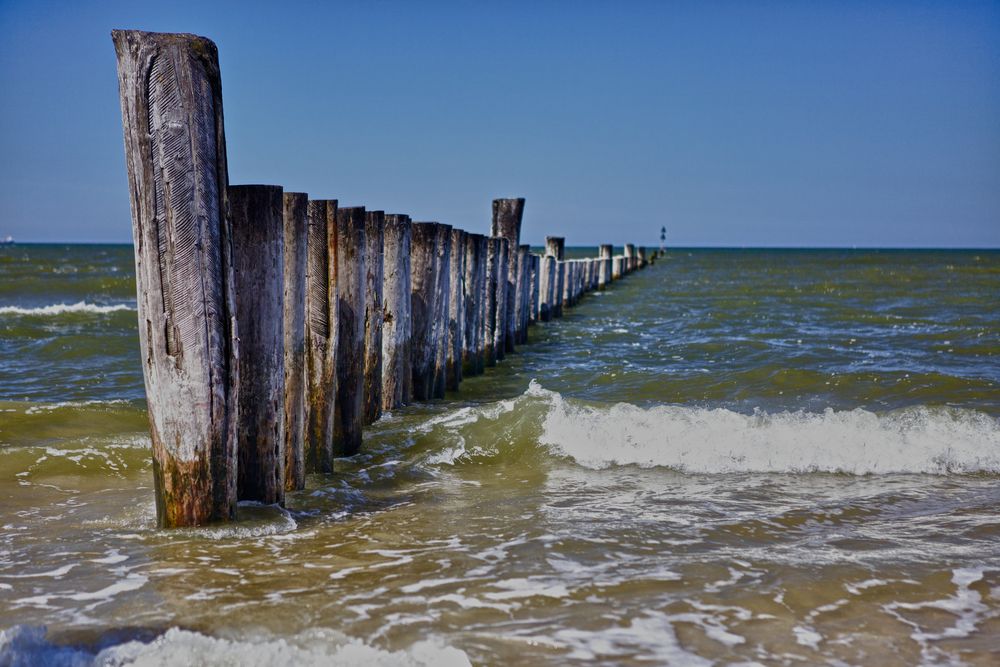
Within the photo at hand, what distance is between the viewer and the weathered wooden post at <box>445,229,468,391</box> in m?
8.77

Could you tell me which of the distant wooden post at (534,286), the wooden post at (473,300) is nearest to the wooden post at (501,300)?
the wooden post at (473,300)

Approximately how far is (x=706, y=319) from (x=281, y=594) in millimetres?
14914

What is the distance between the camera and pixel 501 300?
443 inches

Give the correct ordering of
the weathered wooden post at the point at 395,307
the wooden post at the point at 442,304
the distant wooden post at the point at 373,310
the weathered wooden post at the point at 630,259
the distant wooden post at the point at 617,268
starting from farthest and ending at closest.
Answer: the weathered wooden post at the point at 630,259 → the distant wooden post at the point at 617,268 → the wooden post at the point at 442,304 → the weathered wooden post at the point at 395,307 → the distant wooden post at the point at 373,310

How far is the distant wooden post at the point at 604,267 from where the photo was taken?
29875mm

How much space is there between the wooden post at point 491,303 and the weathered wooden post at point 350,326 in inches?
169

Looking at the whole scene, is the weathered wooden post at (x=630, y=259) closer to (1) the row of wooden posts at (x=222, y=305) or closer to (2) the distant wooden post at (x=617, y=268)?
(2) the distant wooden post at (x=617, y=268)

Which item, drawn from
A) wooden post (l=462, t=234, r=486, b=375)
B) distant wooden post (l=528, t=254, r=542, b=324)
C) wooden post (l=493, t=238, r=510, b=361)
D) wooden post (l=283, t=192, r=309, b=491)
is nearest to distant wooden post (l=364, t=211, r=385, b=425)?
wooden post (l=283, t=192, r=309, b=491)

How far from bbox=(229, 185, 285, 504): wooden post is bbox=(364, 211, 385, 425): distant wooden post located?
6.55ft

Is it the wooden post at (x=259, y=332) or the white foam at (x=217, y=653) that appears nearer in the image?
the white foam at (x=217, y=653)

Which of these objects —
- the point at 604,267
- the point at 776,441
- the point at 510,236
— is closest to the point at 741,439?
the point at 776,441

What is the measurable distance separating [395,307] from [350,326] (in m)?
1.04

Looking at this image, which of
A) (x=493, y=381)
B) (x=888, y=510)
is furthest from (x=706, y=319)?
(x=888, y=510)

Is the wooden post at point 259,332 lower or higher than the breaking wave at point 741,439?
higher
